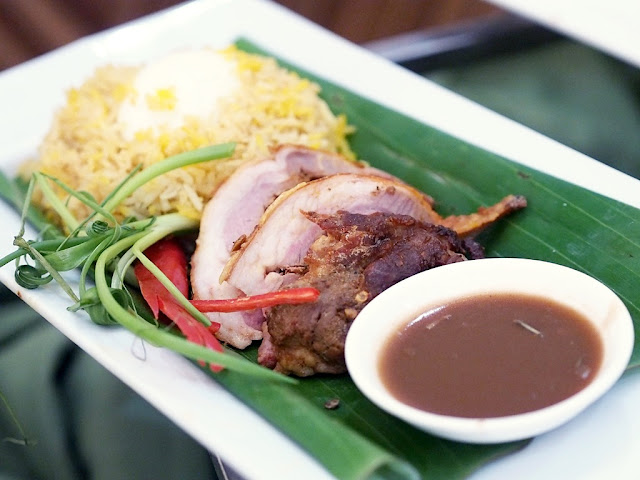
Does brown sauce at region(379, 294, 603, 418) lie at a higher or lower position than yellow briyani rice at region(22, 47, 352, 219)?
lower

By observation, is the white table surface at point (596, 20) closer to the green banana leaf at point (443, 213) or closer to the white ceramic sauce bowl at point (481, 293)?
the green banana leaf at point (443, 213)

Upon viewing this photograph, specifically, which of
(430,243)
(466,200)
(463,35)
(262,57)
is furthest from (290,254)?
(463,35)

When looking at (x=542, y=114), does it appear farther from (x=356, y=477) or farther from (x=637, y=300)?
(x=356, y=477)

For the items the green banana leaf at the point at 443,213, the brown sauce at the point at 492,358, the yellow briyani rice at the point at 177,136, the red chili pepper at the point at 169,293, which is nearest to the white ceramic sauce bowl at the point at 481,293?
the brown sauce at the point at 492,358

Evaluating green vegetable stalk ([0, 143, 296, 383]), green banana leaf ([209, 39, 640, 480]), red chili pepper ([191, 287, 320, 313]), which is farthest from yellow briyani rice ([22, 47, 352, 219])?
red chili pepper ([191, 287, 320, 313])

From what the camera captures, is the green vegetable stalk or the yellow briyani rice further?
the yellow briyani rice

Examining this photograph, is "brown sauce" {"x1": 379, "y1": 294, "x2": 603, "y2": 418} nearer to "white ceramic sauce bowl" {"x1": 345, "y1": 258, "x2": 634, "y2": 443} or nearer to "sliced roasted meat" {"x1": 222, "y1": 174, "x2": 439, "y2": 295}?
"white ceramic sauce bowl" {"x1": 345, "y1": 258, "x2": 634, "y2": 443}
